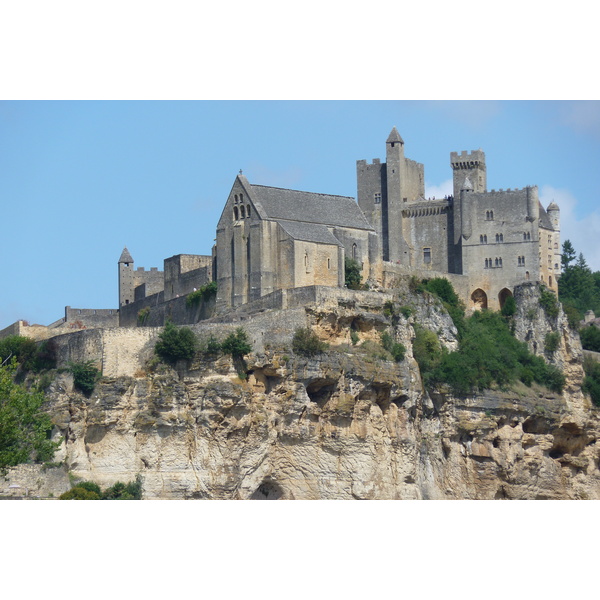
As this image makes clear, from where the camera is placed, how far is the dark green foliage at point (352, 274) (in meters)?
77.1

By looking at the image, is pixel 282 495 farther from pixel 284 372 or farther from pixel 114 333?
pixel 114 333

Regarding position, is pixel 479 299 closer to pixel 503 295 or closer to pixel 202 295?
pixel 503 295

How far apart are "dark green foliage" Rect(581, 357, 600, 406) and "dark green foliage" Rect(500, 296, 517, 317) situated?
4335 mm

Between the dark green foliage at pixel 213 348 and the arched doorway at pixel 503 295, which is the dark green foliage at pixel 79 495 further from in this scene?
the arched doorway at pixel 503 295

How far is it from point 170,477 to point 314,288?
33.7 ft

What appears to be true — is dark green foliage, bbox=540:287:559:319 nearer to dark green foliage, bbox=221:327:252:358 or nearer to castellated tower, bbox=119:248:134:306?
dark green foliage, bbox=221:327:252:358

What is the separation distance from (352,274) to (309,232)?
3.01 m

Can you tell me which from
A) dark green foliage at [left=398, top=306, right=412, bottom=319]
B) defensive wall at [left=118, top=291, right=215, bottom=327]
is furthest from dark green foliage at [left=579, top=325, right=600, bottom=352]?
defensive wall at [left=118, top=291, right=215, bottom=327]

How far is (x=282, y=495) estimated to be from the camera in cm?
6800

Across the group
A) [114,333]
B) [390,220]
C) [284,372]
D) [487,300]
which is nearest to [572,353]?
[487,300]

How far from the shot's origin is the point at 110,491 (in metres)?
63.8

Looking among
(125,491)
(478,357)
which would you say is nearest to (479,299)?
(478,357)

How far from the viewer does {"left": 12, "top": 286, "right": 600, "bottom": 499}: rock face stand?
66.0 metres

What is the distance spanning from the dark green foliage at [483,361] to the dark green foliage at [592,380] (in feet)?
8.23
